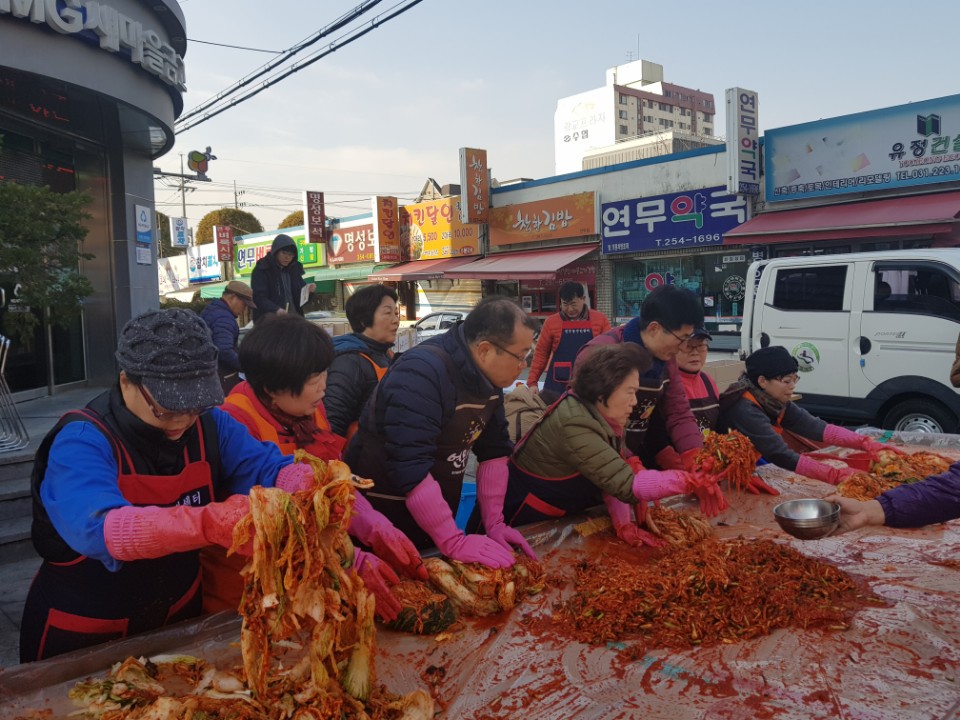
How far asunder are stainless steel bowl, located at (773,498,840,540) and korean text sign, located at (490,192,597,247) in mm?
16041

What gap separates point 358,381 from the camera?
3.35 metres

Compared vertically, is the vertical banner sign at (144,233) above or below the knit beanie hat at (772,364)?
above

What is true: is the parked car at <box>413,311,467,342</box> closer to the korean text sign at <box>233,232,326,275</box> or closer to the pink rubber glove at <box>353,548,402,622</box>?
the korean text sign at <box>233,232,326,275</box>

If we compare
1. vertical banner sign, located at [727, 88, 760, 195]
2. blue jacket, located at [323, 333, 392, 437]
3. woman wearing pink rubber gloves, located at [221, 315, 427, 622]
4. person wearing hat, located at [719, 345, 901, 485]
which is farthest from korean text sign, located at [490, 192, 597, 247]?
woman wearing pink rubber gloves, located at [221, 315, 427, 622]

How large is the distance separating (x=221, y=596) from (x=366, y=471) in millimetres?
638

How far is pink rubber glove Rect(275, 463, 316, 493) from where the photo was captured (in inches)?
76.9

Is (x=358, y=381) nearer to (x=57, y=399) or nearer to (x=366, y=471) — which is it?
(x=366, y=471)

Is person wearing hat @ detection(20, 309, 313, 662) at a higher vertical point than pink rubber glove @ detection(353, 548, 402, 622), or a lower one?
higher

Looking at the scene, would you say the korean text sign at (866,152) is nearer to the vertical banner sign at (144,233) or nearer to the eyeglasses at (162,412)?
the vertical banner sign at (144,233)

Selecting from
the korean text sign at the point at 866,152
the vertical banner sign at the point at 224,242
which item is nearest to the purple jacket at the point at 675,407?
the korean text sign at the point at 866,152

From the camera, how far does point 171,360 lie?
5.45 feet

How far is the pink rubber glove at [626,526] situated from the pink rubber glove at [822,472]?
3.86 ft

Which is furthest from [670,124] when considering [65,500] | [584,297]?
[65,500]

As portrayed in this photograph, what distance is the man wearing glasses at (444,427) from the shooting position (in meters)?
2.34
